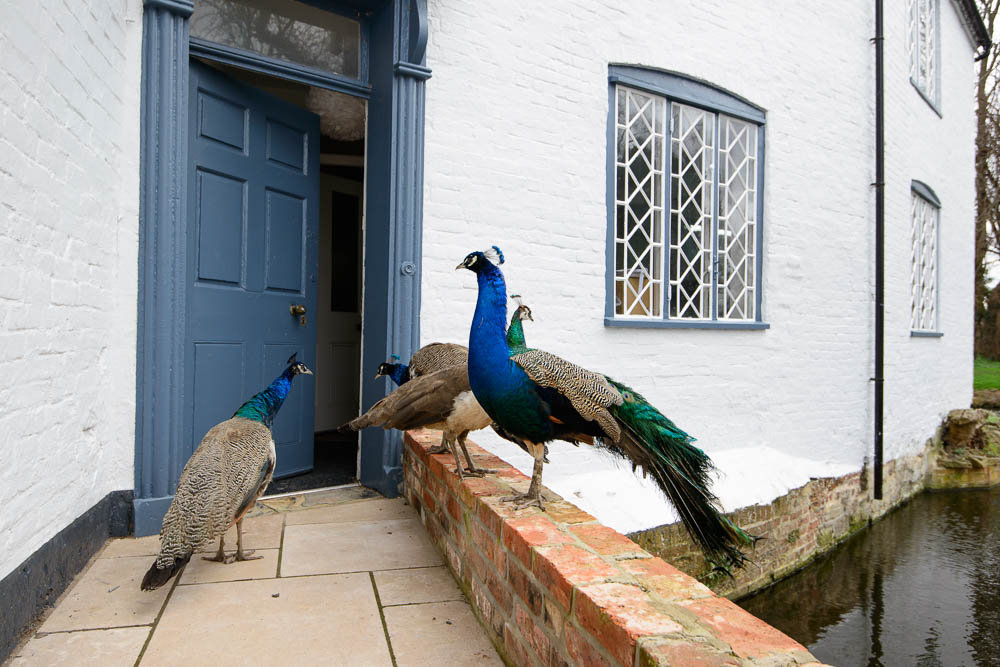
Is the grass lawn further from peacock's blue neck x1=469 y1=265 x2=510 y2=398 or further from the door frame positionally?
peacock's blue neck x1=469 y1=265 x2=510 y2=398

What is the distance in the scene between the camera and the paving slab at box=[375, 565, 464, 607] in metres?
2.47

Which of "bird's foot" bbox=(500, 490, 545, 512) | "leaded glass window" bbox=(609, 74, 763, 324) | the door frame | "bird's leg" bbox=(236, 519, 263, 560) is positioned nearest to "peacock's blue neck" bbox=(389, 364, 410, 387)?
the door frame

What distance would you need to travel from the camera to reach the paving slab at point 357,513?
3.33 meters

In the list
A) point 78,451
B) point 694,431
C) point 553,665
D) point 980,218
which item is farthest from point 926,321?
point 980,218

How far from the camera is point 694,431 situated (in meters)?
5.21

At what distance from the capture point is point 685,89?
517 centimetres

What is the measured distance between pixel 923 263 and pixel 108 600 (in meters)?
9.64

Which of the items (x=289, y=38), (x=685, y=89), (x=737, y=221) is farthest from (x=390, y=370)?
(x=737, y=221)

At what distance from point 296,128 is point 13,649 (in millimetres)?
3035

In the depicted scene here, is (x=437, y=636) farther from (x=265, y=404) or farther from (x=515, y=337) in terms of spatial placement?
(x=265, y=404)

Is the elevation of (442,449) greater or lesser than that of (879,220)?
lesser

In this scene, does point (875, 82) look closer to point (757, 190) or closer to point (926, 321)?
point (757, 190)

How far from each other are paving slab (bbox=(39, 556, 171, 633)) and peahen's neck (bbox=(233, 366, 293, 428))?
2.35 feet

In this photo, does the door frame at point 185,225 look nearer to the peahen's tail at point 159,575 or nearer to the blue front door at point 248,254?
the blue front door at point 248,254
